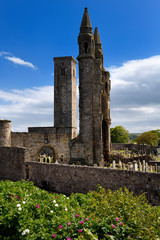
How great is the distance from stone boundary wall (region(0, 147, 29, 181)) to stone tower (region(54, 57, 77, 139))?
27432 mm

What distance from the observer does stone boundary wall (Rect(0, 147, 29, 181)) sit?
15.6m

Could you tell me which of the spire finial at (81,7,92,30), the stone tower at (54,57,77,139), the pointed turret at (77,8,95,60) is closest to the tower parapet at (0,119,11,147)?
the pointed turret at (77,8,95,60)

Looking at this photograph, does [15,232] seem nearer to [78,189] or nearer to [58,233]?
[58,233]

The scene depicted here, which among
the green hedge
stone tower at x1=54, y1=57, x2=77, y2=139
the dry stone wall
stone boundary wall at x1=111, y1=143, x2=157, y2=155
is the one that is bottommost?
the green hedge

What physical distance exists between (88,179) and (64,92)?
112 ft

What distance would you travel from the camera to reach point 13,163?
16219 mm

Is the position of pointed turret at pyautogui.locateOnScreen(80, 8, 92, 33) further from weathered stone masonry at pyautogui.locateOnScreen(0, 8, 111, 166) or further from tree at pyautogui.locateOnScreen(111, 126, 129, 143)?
tree at pyautogui.locateOnScreen(111, 126, 129, 143)

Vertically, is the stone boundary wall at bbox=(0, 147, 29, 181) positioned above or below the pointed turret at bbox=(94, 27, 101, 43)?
below

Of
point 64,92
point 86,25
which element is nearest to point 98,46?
point 86,25

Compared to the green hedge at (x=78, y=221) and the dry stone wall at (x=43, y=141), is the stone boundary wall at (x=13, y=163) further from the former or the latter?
the green hedge at (x=78, y=221)

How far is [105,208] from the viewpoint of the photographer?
6938 millimetres

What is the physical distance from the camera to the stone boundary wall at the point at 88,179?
10.4 meters

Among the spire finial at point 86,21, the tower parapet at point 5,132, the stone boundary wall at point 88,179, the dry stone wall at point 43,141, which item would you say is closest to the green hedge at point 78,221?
the stone boundary wall at point 88,179

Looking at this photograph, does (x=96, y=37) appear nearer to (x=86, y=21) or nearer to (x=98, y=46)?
(x=98, y=46)
